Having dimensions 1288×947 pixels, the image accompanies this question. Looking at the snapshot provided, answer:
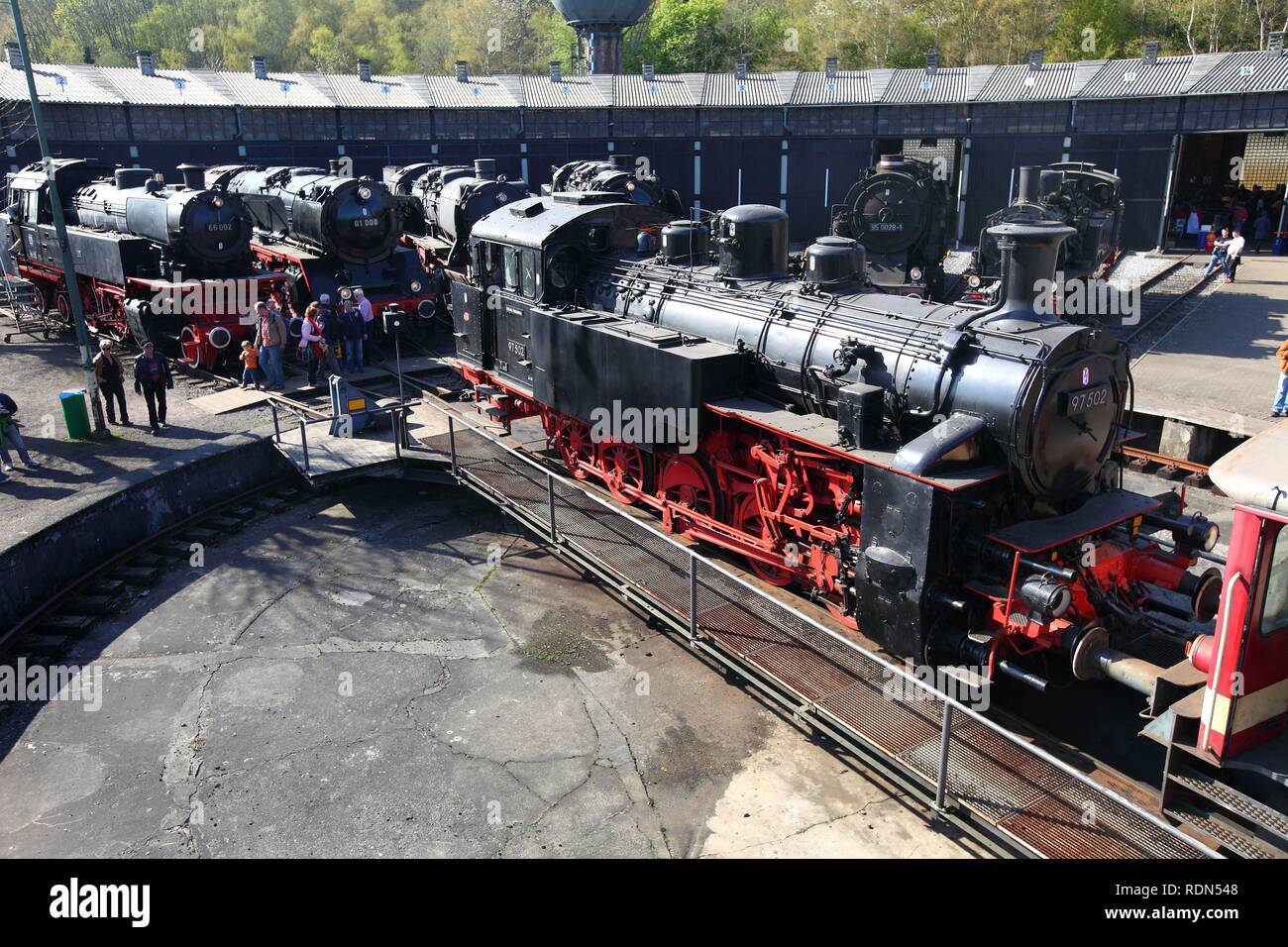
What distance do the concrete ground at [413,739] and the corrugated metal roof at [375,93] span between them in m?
24.3

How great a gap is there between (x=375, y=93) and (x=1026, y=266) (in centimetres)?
2868

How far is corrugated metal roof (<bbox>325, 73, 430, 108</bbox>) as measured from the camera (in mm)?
30531

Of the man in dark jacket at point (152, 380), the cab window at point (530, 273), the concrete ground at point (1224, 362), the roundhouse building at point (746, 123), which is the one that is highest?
the roundhouse building at point (746, 123)

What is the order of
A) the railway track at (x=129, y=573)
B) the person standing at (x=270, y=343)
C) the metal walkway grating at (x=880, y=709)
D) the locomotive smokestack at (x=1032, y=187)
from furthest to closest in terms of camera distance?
the locomotive smokestack at (x=1032, y=187) → the person standing at (x=270, y=343) → the railway track at (x=129, y=573) → the metal walkway grating at (x=880, y=709)

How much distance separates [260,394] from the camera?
15586 millimetres

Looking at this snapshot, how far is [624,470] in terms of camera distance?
11398mm

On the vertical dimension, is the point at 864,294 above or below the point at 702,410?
above

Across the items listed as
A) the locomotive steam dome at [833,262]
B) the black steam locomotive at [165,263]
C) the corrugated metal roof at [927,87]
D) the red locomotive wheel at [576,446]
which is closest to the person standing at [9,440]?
the black steam locomotive at [165,263]

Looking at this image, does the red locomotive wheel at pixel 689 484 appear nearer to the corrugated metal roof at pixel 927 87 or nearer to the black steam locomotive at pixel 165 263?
the black steam locomotive at pixel 165 263

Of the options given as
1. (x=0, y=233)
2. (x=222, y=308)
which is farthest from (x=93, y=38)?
(x=222, y=308)

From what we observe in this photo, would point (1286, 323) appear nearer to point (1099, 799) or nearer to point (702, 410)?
point (702, 410)

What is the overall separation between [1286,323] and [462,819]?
66.3 feet

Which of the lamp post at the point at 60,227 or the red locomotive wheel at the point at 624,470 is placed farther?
the lamp post at the point at 60,227

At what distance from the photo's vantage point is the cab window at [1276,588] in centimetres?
494
